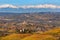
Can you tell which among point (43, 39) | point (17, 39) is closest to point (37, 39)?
point (43, 39)

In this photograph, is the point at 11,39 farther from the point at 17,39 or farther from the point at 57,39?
the point at 57,39

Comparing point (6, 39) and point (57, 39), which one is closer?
point (57, 39)

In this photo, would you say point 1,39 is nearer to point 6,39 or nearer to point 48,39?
point 6,39

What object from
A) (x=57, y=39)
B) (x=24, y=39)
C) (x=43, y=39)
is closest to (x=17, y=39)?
(x=24, y=39)

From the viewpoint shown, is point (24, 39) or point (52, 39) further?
point (24, 39)

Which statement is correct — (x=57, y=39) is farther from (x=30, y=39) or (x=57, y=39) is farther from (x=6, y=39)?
(x=6, y=39)

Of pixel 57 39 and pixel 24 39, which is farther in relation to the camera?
pixel 24 39

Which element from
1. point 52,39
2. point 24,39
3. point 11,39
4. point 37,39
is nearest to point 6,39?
point 11,39
